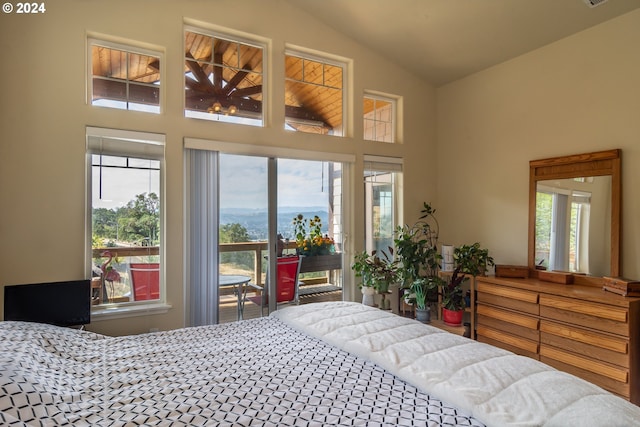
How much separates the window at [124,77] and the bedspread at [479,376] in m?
2.26

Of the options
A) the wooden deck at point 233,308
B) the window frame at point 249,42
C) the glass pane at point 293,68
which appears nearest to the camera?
the window frame at point 249,42

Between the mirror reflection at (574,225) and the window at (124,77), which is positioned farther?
the mirror reflection at (574,225)

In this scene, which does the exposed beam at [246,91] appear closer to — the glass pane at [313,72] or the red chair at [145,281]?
the glass pane at [313,72]

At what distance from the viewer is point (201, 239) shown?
3.13 metres

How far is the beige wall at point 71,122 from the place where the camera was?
8.29 feet

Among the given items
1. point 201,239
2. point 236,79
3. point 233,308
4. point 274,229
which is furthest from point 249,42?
point 233,308

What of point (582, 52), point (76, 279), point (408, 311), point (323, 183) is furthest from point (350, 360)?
point (582, 52)

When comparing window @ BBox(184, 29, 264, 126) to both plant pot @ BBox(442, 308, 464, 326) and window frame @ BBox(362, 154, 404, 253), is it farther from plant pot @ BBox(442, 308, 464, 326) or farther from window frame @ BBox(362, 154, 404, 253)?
plant pot @ BBox(442, 308, 464, 326)

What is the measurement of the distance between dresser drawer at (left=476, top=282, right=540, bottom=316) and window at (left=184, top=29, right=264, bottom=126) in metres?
2.60

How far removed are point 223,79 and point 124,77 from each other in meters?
0.82

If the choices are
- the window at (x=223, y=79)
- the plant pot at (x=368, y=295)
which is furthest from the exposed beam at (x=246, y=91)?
the plant pot at (x=368, y=295)

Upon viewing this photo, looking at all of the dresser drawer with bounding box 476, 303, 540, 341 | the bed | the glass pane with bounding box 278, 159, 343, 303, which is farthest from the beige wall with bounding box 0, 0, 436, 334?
the dresser drawer with bounding box 476, 303, 540, 341

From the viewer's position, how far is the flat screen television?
2.36 meters

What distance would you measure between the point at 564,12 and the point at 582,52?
42 cm
